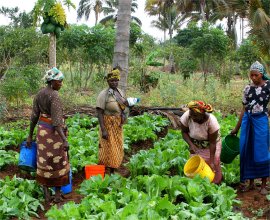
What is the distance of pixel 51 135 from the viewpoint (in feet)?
15.3

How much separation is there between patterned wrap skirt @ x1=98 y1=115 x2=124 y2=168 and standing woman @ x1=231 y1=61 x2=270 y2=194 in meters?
1.65

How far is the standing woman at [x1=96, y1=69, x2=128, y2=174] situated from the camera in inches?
218

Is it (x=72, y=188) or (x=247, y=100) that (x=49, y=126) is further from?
(x=247, y=100)

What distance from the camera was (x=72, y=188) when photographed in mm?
5637

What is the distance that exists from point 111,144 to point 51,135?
115 cm

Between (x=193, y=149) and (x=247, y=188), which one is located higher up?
(x=193, y=149)

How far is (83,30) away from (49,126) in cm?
1055

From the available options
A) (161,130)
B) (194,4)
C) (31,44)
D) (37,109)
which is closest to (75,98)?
(31,44)

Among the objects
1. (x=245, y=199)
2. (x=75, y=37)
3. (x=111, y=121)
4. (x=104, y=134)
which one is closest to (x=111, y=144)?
(x=104, y=134)

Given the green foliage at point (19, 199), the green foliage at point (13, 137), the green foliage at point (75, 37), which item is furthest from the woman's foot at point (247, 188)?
the green foliage at point (75, 37)

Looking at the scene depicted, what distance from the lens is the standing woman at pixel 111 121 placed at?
Result: 218 inches

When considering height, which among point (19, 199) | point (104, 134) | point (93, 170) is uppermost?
point (104, 134)

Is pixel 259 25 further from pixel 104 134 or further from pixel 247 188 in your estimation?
pixel 104 134

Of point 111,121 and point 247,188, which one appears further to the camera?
point 111,121
